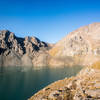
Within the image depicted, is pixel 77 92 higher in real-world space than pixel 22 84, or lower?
higher

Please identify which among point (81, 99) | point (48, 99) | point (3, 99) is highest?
point (81, 99)

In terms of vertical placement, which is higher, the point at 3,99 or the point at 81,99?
the point at 81,99

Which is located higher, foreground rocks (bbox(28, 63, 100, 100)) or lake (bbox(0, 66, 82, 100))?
foreground rocks (bbox(28, 63, 100, 100))

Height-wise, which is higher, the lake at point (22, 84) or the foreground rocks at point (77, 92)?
the foreground rocks at point (77, 92)

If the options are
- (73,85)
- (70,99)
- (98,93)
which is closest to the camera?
(98,93)

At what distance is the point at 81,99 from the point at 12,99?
4847 cm

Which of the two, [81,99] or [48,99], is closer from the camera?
[81,99]

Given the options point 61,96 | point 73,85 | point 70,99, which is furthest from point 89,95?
point 73,85

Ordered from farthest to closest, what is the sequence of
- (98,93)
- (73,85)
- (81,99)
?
1. (73,85)
2. (98,93)
3. (81,99)

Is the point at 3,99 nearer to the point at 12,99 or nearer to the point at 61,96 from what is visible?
the point at 12,99

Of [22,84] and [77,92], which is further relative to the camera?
[22,84]

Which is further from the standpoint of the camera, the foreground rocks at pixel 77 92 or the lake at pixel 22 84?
the lake at pixel 22 84

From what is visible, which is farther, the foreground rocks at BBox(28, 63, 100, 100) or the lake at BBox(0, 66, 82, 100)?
the lake at BBox(0, 66, 82, 100)

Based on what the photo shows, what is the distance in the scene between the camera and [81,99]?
2083 centimetres
